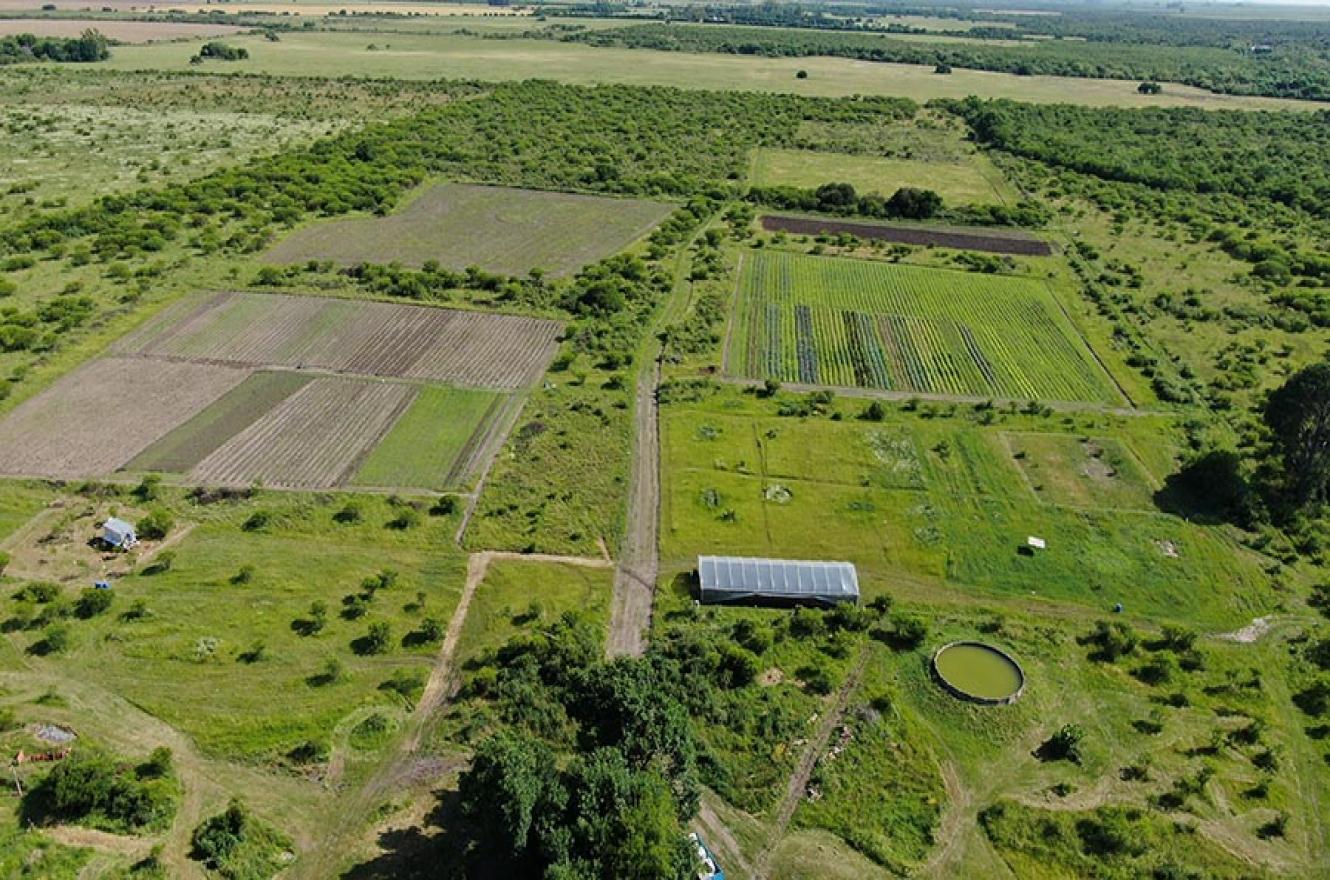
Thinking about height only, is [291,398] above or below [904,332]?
below

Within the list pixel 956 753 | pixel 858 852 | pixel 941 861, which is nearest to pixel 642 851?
pixel 858 852

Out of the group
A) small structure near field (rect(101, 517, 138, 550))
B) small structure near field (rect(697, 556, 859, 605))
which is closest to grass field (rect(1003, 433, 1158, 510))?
small structure near field (rect(697, 556, 859, 605))

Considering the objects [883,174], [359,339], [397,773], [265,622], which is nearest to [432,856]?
[397,773]

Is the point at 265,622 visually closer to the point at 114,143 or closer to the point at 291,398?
the point at 291,398

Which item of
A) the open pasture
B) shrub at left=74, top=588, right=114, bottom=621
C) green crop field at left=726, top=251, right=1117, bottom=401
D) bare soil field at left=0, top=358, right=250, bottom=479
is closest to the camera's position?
shrub at left=74, top=588, right=114, bottom=621

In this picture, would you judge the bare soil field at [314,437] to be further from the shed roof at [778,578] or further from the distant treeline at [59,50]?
the distant treeline at [59,50]

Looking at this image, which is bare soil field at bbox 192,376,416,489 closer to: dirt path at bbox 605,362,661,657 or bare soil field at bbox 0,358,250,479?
bare soil field at bbox 0,358,250,479
